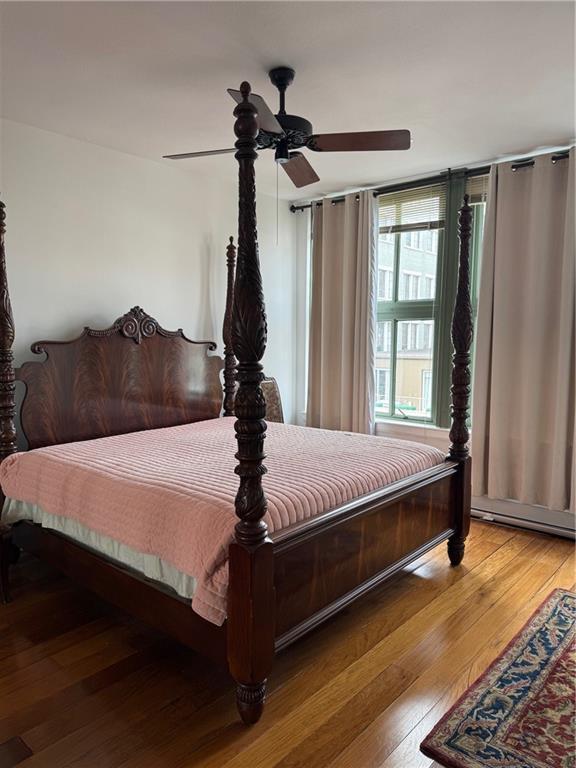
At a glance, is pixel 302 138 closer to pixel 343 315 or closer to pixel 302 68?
pixel 302 68

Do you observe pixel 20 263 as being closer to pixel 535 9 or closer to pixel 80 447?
pixel 80 447

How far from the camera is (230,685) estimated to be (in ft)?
6.73

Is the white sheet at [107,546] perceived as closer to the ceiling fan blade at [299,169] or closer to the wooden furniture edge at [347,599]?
the wooden furniture edge at [347,599]

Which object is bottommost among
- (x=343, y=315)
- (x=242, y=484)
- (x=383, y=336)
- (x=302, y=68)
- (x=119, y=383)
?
(x=242, y=484)

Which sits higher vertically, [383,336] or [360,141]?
[360,141]

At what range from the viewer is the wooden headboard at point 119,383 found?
3074 mm

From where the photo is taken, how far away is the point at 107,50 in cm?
222

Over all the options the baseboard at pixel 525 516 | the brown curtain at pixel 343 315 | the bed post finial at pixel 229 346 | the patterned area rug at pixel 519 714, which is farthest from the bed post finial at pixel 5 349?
the baseboard at pixel 525 516

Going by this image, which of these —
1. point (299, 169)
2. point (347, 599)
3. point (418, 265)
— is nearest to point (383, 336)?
point (418, 265)

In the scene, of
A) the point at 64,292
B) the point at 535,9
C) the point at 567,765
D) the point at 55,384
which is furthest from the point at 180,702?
the point at 535,9

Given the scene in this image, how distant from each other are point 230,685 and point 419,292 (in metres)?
3.23

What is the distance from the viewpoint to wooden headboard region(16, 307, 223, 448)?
3074 millimetres

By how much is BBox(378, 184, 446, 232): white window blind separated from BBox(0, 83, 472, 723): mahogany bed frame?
1192mm

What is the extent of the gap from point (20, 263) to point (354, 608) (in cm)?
271
